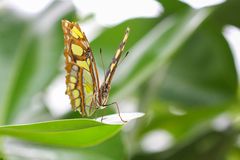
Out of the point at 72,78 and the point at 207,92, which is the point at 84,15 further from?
the point at 72,78

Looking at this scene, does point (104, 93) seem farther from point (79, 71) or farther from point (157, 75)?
point (157, 75)

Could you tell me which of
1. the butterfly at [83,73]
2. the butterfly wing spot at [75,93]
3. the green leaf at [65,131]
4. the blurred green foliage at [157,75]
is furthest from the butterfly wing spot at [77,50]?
the green leaf at [65,131]

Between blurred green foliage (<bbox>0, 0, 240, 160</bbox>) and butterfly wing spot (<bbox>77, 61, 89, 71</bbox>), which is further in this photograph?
blurred green foliage (<bbox>0, 0, 240, 160</bbox>)

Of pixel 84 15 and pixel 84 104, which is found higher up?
pixel 84 15

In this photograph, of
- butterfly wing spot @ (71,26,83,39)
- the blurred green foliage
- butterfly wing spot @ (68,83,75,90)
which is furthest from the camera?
the blurred green foliage

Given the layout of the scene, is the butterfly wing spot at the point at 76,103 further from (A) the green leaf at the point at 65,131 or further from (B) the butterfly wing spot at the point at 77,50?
(A) the green leaf at the point at 65,131

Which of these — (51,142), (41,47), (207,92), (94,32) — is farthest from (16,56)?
(51,142)

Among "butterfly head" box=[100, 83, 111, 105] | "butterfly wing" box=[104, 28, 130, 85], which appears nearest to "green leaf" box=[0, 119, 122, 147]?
"butterfly wing" box=[104, 28, 130, 85]

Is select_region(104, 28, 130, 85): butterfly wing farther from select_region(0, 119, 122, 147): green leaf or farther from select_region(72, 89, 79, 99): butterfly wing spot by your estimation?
select_region(0, 119, 122, 147): green leaf
